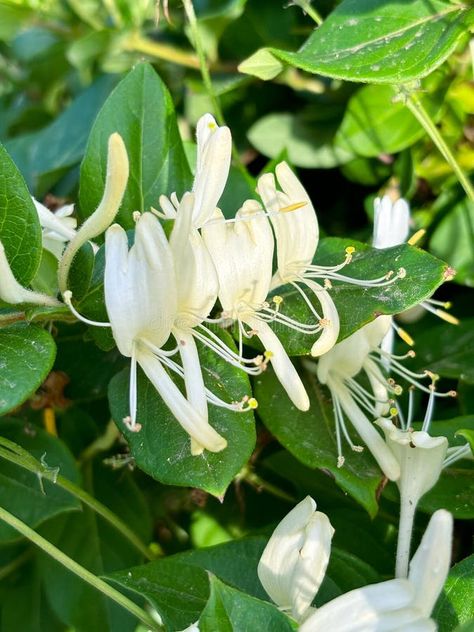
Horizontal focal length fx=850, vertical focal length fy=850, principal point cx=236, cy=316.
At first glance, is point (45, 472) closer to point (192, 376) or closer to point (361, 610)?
point (192, 376)

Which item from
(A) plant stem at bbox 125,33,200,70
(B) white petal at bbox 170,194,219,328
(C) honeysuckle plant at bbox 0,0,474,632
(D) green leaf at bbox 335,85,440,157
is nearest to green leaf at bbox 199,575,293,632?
(C) honeysuckle plant at bbox 0,0,474,632

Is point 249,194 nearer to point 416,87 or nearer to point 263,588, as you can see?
point 416,87

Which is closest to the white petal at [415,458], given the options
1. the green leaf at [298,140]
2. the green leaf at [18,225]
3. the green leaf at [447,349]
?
the green leaf at [447,349]

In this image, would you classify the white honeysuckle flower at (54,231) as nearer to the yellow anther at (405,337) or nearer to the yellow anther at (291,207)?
the yellow anther at (291,207)

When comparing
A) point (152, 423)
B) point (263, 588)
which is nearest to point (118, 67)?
point (152, 423)

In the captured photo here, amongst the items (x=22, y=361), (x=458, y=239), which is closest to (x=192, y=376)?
(x=22, y=361)

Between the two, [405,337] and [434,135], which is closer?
[405,337]
